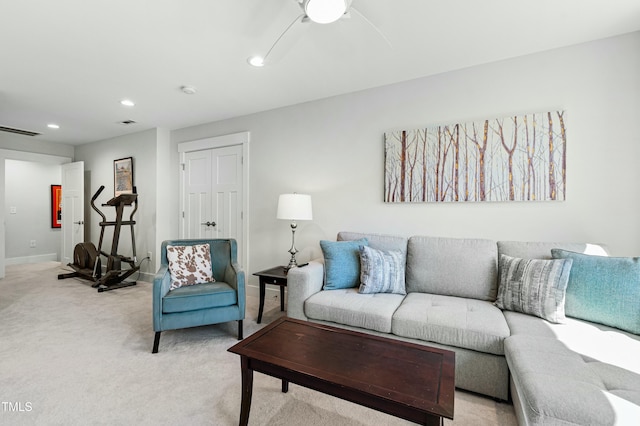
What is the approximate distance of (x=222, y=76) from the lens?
2.85 metres

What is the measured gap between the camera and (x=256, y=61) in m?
2.54

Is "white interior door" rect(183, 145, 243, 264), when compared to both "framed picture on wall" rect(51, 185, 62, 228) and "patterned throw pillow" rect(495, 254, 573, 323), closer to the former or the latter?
"patterned throw pillow" rect(495, 254, 573, 323)

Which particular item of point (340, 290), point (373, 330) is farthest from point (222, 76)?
point (373, 330)

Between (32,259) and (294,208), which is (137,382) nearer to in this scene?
(294,208)

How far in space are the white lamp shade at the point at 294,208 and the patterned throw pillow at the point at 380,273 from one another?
78cm

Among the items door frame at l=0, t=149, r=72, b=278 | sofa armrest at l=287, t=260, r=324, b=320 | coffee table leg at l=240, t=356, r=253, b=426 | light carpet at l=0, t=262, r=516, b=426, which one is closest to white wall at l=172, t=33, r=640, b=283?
sofa armrest at l=287, t=260, r=324, b=320

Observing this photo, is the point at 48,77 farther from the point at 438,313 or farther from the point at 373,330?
the point at 438,313

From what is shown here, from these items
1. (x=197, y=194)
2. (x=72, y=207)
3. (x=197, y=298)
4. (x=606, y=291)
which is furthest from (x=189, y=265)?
(x=72, y=207)

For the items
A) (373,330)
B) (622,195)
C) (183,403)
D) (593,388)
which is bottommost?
(183,403)

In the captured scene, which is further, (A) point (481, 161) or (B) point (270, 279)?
(B) point (270, 279)

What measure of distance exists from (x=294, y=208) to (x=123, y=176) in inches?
145

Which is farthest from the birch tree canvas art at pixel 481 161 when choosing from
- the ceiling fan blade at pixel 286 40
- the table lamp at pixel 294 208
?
the ceiling fan blade at pixel 286 40

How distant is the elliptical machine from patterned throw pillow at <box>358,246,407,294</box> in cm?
378

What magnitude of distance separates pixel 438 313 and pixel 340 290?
83 centimetres
